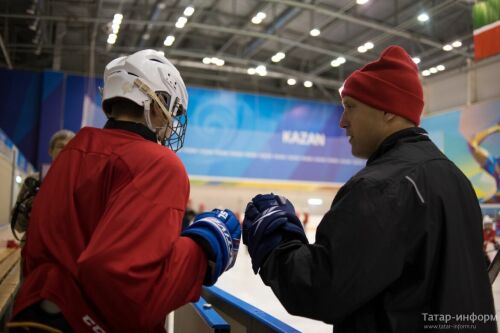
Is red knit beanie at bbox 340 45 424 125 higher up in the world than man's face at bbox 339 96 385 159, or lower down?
higher up

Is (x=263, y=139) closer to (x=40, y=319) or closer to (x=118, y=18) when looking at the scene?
(x=118, y=18)

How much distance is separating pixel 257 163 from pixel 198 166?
2053mm

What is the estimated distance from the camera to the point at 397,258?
0.97 meters

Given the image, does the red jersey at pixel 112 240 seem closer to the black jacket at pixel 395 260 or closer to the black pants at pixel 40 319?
the black pants at pixel 40 319

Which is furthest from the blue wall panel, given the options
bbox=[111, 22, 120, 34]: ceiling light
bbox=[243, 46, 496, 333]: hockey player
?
bbox=[243, 46, 496, 333]: hockey player

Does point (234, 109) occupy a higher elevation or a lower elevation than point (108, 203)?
higher

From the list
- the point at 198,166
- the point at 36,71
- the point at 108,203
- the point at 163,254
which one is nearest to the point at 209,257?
the point at 163,254

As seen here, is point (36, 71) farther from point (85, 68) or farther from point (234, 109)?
point (234, 109)

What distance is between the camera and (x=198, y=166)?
14.5 m

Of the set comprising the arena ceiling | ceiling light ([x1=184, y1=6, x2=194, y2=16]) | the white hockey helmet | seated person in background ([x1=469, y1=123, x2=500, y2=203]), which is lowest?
the white hockey helmet

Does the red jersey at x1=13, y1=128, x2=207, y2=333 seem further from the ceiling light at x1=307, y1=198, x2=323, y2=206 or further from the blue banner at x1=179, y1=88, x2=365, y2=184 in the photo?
the ceiling light at x1=307, y1=198, x2=323, y2=206

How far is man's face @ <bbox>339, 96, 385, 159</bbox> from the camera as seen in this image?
1.22 meters

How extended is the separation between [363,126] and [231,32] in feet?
38.2

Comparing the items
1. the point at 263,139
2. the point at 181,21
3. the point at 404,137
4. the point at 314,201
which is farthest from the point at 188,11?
the point at 404,137
